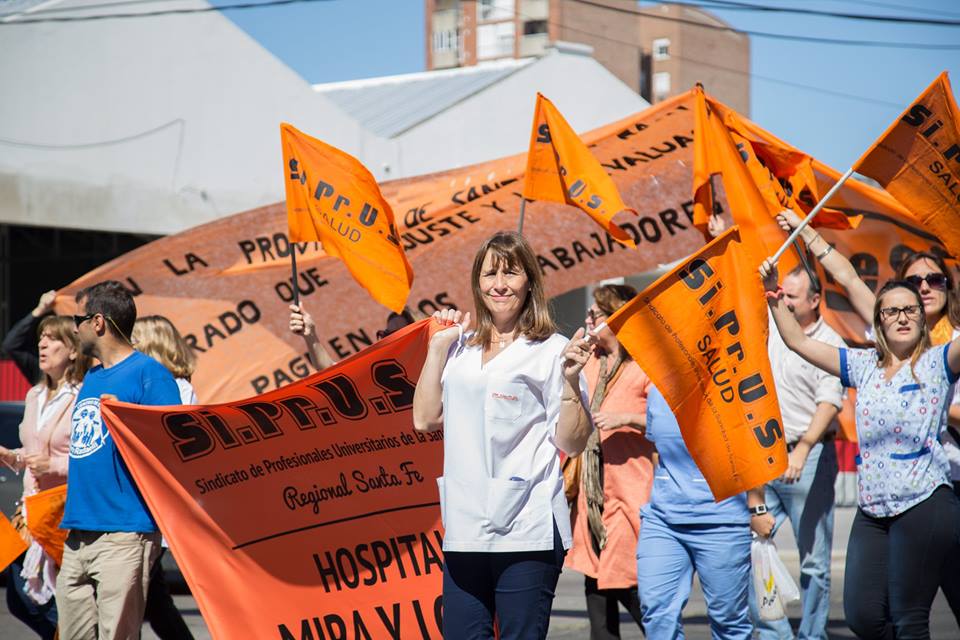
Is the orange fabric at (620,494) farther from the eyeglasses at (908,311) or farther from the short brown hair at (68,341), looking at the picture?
the short brown hair at (68,341)

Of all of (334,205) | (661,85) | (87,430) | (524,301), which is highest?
(524,301)

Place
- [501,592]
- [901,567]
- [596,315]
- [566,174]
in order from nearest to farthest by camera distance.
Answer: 1. [501,592]
2. [901,567]
3. [596,315]
4. [566,174]

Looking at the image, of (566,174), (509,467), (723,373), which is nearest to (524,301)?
(509,467)

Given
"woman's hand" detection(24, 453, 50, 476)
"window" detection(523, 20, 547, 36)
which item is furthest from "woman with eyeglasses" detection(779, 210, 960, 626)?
"window" detection(523, 20, 547, 36)

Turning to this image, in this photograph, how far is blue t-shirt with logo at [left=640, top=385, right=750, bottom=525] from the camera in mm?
5703

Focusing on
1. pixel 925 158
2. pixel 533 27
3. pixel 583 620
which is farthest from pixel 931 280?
pixel 533 27

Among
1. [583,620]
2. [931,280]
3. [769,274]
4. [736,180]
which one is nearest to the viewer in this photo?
[769,274]

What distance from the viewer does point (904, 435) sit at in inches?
216

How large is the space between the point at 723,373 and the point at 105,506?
2.60 metres

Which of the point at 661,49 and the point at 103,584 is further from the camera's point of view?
the point at 661,49

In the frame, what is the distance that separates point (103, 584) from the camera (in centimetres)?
555

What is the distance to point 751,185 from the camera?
6.78m

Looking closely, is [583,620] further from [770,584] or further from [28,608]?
[28,608]

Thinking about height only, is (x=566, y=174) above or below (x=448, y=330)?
below
